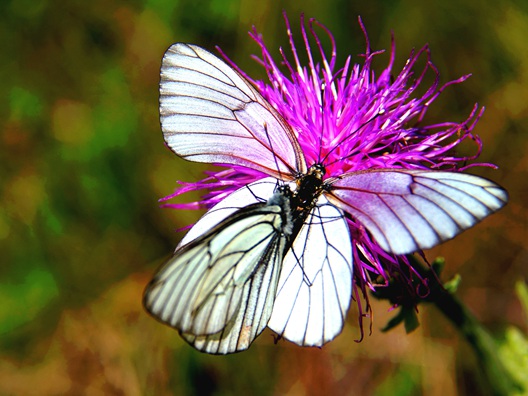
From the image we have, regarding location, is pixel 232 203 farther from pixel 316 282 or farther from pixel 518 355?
pixel 518 355

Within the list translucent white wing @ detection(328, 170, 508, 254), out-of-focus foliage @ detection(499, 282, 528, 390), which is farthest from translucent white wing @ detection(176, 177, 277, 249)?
out-of-focus foliage @ detection(499, 282, 528, 390)

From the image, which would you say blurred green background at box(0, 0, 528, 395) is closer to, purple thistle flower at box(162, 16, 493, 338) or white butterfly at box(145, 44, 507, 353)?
purple thistle flower at box(162, 16, 493, 338)

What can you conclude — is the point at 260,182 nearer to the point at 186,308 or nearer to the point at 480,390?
the point at 186,308

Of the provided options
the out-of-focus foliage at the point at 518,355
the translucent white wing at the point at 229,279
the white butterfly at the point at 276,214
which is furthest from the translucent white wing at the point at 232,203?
the out-of-focus foliage at the point at 518,355

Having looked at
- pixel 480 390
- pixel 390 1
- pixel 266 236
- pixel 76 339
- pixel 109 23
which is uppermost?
pixel 390 1

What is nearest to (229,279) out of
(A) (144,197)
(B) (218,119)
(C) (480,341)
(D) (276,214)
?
(D) (276,214)

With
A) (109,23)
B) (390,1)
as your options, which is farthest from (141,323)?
(390,1)

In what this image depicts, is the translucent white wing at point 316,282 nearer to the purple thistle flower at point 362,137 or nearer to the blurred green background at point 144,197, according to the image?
the purple thistle flower at point 362,137
